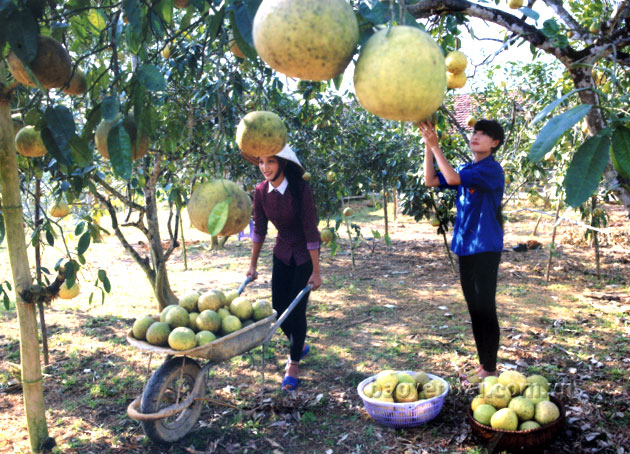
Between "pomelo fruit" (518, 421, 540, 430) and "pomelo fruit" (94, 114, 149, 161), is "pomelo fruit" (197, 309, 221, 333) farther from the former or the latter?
"pomelo fruit" (518, 421, 540, 430)

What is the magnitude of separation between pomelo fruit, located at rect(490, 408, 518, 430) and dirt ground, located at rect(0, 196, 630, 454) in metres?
0.20

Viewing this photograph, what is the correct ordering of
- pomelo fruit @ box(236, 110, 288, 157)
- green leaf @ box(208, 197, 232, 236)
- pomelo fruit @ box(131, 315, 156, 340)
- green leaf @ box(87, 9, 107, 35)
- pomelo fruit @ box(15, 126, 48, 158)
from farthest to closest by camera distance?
pomelo fruit @ box(131, 315, 156, 340) < pomelo fruit @ box(15, 126, 48, 158) < green leaf @ box(87, 9, 107, 35) < pomelo fruit @ box(236, 110, 288, 157) < green leaf @ box(208, 197, 232, 236)

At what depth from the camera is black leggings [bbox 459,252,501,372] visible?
317 cm

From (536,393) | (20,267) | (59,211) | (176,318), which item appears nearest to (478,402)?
(536,393)

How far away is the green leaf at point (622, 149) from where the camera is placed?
100 cm

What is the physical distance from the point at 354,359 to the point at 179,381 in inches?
73.2

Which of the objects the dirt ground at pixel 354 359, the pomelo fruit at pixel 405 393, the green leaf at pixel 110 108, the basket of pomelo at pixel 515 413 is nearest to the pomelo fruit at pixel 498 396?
the basket of pomelo at pixel 515 413

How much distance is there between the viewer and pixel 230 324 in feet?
9.32

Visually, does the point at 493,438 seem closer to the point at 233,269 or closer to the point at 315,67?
the point at 315,67

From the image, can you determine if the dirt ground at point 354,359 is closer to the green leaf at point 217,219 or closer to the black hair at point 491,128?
the black hair at point 491,128

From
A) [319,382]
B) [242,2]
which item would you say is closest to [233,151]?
[319,382]

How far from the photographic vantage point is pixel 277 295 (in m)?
3.77

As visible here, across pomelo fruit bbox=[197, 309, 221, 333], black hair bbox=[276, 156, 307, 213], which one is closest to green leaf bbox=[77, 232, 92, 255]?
pomelo fruit bbox=[197, 309, 221, 333]

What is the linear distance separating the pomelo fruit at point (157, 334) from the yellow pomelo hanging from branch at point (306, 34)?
206 centimetres
